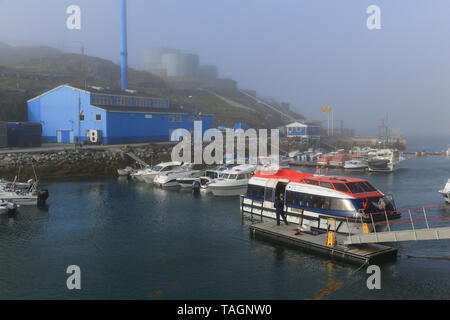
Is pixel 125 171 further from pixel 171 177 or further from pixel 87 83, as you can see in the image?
pixel 87 83

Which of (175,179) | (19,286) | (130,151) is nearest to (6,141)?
(130,151)

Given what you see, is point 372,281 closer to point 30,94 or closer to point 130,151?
point 130,151

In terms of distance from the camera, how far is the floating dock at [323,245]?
19406 mm

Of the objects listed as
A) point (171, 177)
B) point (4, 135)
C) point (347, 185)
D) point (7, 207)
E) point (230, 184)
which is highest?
point (4, 135)

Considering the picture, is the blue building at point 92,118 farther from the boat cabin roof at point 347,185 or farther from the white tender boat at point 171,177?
the boat cabin roof at point 347,185

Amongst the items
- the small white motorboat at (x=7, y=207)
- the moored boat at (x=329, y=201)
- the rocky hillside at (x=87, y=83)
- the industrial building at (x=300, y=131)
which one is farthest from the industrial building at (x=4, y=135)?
the industrial building at (x=300, y=131)

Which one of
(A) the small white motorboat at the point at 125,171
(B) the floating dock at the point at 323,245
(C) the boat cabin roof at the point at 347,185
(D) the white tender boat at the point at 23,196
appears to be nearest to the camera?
(B) the floating dock at the point at 323,245

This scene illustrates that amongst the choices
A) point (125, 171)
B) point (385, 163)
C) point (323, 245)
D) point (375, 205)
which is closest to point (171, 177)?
point (125, 171)

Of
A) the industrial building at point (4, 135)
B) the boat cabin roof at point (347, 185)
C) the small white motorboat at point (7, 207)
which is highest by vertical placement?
the industrial building at point (4, 135)

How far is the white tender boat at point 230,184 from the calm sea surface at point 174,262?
19.2 feet

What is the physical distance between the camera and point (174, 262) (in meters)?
20.5

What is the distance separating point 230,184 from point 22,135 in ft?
116
